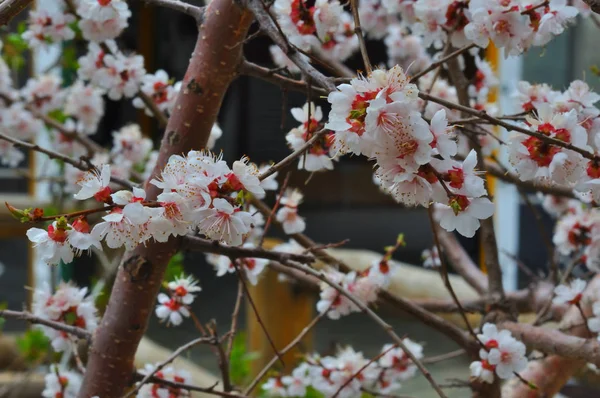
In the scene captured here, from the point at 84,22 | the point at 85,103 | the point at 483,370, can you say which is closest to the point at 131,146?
the point at 85,103

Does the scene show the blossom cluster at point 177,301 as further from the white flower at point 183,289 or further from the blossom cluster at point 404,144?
the blossom cluster at point 404,144

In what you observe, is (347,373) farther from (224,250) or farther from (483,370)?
(224,250)

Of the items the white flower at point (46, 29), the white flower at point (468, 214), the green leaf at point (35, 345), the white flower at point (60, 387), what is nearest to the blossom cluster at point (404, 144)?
the white flower at point (468, 214)

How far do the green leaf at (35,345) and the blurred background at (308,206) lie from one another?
0.13 m

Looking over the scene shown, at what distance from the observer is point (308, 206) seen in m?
2.06

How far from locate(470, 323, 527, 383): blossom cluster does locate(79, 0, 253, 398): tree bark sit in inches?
14.7

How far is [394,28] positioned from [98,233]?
1.06 m

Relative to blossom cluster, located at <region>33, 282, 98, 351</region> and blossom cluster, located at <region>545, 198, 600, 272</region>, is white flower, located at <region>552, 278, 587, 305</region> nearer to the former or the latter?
blossom cluster, located at <region>545, 198, 600, 272</region>

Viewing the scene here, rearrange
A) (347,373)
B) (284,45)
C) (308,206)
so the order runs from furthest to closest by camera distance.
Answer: (308,206)
(347,373)
(284,45)

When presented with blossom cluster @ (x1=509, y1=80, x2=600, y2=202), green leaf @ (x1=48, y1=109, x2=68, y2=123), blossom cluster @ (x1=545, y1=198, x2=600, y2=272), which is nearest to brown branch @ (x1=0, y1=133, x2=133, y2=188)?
blossom cluster @ (x1=509, y1=80, x2=600, y2=202)

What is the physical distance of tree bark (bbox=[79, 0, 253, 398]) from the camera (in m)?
0.65

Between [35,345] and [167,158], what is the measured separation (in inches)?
58.2

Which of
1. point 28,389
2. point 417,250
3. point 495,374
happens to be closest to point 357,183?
point 417,250

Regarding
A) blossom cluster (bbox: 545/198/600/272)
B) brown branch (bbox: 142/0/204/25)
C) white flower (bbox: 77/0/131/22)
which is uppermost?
white flower (bbox: 77/0/131/22)
